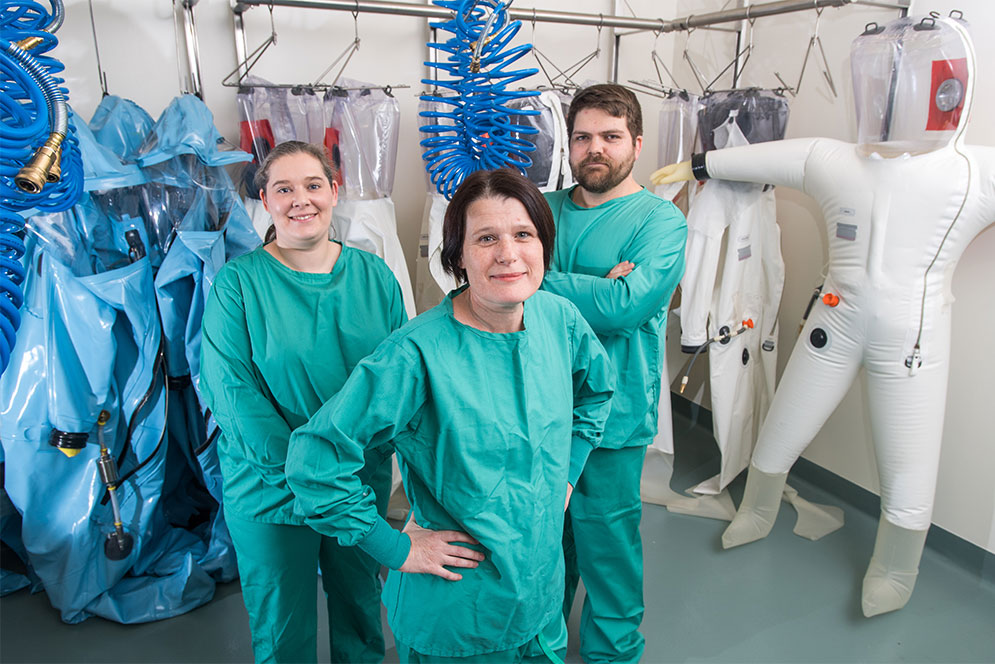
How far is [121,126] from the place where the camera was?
2291mm

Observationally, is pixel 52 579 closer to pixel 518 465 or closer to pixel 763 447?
pixel 518 465

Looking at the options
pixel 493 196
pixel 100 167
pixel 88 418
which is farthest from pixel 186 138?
pixel 493 196

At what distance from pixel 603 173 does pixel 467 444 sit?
95cm

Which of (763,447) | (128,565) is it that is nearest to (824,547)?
(763,447)

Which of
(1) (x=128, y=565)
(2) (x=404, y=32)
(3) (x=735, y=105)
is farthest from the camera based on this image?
(2) (x=404, y=32)

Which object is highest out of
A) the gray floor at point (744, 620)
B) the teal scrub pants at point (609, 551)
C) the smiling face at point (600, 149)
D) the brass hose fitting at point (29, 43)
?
the brass hose fitting at point (29, 43)

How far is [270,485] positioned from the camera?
166 cm

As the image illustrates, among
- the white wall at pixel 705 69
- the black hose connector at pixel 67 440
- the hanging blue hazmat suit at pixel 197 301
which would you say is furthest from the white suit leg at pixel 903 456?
the black hose connector at pixel 67 440

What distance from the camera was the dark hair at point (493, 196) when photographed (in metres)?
1.26

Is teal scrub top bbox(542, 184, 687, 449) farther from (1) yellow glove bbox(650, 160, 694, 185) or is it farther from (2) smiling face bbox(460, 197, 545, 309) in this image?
(1) yellow glove bbox(650, 160, 694, 185)

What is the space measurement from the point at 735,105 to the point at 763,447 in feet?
4.23

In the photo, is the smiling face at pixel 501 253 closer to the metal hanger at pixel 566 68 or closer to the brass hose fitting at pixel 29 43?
the brass hose fitting at pixel 29 43

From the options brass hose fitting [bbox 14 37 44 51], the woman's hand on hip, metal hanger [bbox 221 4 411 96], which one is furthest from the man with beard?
brass hose fitting [bbox 14 37 44 51]

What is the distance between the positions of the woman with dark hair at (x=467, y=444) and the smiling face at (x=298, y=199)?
44 centimetres
